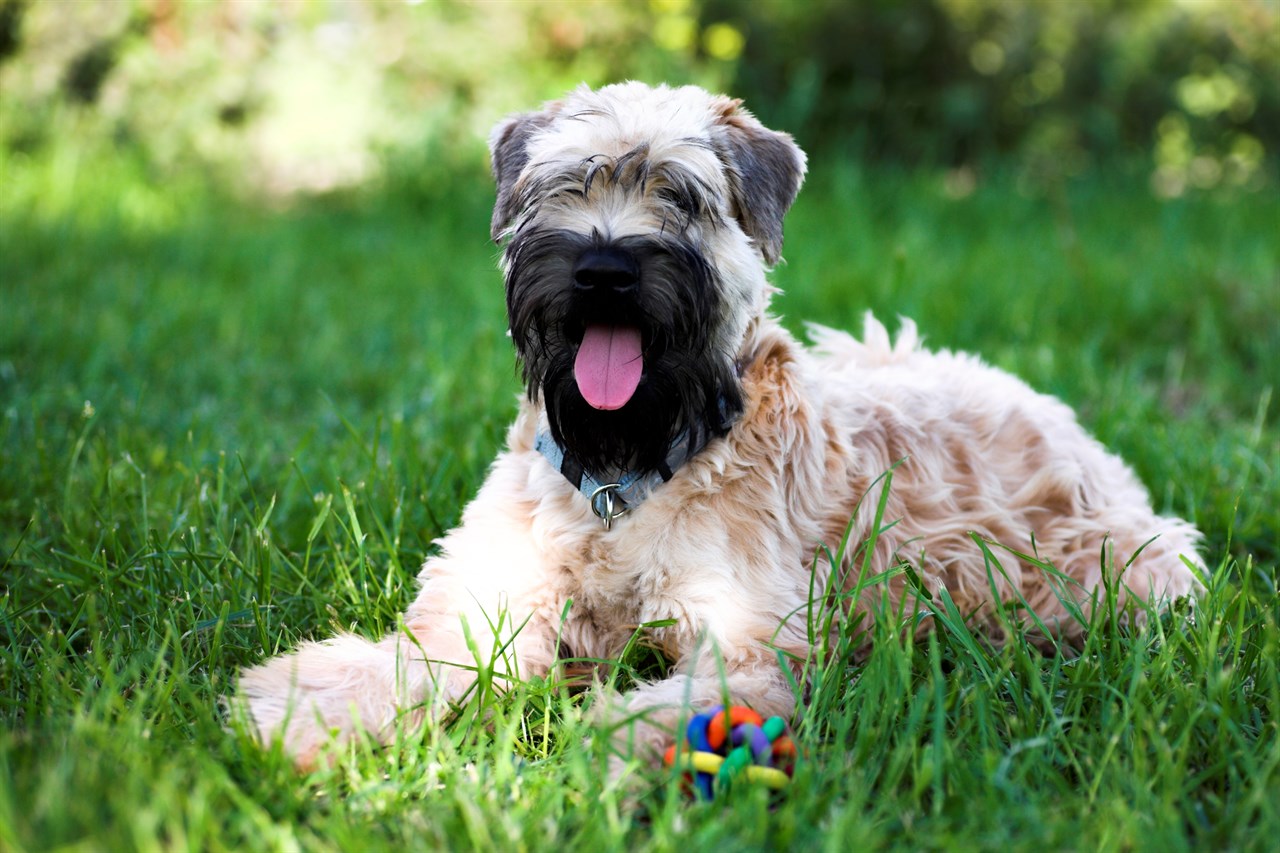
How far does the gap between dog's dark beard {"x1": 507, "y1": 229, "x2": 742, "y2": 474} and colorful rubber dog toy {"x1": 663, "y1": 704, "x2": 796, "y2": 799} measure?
0.77 m

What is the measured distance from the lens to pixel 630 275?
2.89 metres

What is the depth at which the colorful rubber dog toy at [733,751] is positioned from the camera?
2.44m

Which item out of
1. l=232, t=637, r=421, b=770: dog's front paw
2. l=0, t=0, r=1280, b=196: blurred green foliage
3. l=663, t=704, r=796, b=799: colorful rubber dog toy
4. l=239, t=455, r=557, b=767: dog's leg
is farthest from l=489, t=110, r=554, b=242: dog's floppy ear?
l=0, t=0, r=1280, b=196: blurred green foliage

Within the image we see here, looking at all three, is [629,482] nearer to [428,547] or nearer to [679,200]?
[679,200]

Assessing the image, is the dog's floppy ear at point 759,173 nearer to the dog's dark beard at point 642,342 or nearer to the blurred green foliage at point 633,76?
the dog's dark beard at point 642,342

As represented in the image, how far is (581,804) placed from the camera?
240 cm

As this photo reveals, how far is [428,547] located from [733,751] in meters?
1.69

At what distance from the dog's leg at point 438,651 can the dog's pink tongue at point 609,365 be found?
1.52 feet

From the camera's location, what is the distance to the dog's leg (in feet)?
8.99

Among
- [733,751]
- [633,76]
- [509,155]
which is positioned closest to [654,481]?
[733,751]

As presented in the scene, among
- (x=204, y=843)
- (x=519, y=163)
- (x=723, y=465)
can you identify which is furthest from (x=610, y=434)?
(x=204, y=843)

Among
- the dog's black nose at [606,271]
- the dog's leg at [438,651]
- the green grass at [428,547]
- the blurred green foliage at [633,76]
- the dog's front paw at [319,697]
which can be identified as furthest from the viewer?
the blurred green foliage at [633,76]

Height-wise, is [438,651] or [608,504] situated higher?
[608,504]

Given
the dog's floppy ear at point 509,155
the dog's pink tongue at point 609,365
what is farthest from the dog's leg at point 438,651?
the dog's floppy ear at point 509,155
